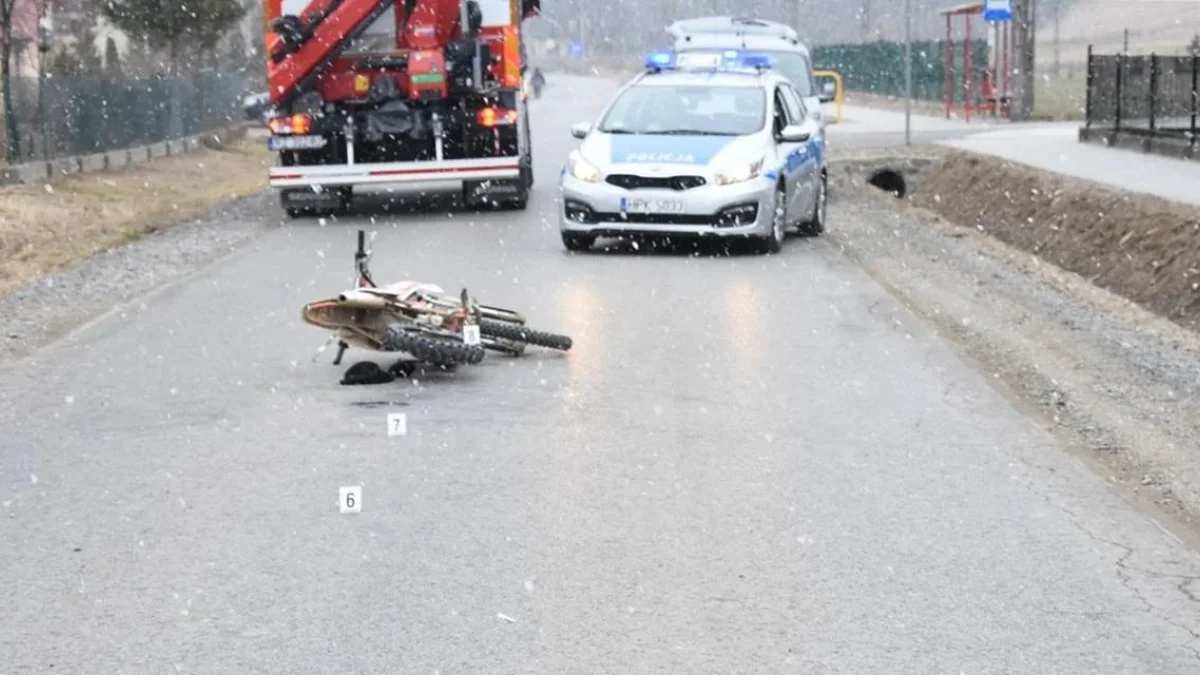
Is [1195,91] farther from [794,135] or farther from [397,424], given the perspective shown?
[397,424]

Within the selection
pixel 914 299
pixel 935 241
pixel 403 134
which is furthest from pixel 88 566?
pixel 403 134

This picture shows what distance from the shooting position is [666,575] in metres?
7.04

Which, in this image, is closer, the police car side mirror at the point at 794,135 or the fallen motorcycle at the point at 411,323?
the fallen motorcycle at the point at 411,323

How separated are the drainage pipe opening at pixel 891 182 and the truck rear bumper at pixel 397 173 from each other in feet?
30.1

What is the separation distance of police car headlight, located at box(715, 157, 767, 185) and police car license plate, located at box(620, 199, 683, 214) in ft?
1.44

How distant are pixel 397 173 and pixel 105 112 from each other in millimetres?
14048

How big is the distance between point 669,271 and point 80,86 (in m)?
18.8

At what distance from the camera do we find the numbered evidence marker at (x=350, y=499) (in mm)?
8039

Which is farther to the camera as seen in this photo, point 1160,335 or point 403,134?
point 403,134

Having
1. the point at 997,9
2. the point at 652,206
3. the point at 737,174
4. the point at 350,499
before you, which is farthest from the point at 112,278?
the point at 997,9

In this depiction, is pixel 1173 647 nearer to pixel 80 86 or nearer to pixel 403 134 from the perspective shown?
pixel 403 134

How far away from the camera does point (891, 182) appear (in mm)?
30375

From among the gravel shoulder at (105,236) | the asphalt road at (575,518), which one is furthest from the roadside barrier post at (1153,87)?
the asphalt road at (575,518)

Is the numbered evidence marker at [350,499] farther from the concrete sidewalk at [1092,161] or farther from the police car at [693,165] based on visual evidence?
the concrete sidewalk at [1092,161]
